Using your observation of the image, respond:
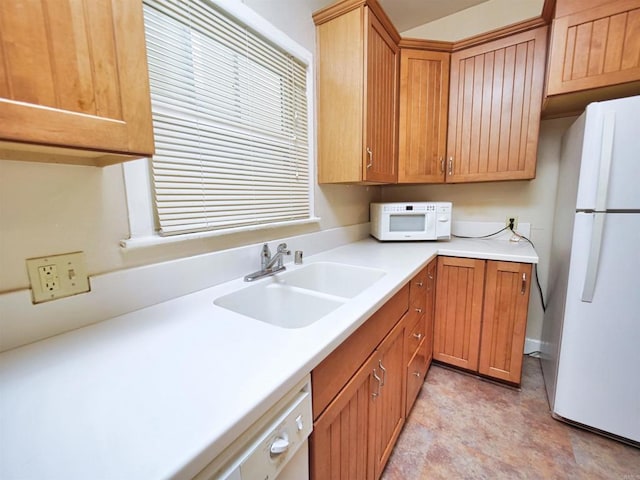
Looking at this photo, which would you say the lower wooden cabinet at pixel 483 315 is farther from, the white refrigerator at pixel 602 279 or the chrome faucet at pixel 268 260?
the chrome faucet at pixel 268 260

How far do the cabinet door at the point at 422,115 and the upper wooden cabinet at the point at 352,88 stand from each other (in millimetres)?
226

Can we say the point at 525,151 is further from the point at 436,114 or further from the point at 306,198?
the point at 306,198

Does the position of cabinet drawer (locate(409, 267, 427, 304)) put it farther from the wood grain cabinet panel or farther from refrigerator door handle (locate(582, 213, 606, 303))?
refrigerator door handle (locate(582, 213, 606, 303))

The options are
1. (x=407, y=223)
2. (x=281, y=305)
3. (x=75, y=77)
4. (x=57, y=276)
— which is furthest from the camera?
(x=407, y=223)

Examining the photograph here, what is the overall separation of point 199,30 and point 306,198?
2.89ft

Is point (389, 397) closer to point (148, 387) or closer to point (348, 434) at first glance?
point (348, 434)

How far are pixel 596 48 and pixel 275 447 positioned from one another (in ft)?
6.93

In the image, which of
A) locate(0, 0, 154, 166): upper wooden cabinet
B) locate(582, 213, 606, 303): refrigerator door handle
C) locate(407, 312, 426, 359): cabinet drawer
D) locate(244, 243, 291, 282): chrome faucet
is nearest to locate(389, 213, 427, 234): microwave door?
locate(407, 312, 426, 359): cabinet drawer

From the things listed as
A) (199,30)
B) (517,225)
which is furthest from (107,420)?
(517,225)

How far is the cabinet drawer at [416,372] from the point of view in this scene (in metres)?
1.44

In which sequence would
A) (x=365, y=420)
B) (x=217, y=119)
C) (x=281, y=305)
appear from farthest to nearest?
(x=281, y=305), (x=217, y=119), (x=365, y=420)

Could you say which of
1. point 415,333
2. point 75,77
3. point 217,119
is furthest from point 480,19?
point 75,77

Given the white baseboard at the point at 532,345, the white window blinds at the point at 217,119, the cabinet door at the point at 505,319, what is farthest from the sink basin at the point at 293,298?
the white baseboard at the point at 532,345

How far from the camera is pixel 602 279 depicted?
127cm
